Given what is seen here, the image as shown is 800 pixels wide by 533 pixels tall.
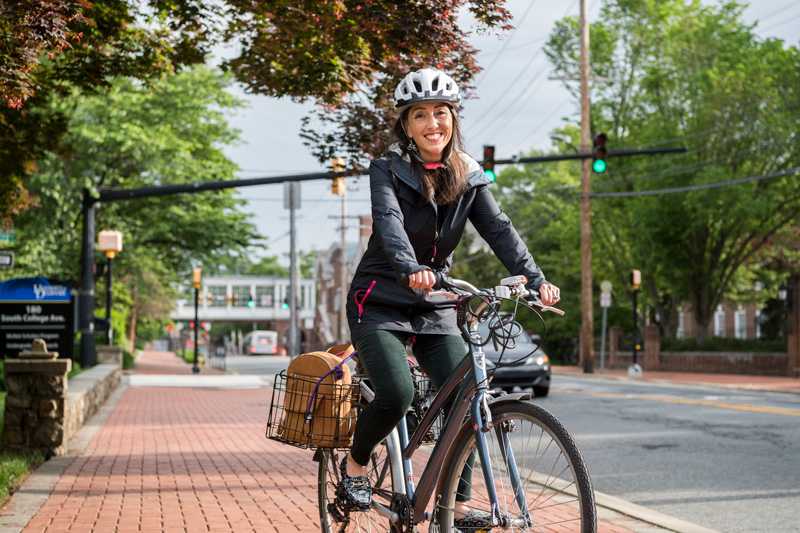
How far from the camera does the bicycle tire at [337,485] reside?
4.08 m

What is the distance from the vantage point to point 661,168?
33.9 metres

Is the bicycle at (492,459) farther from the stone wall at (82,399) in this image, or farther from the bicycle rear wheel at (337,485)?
the stone wall at (82,399)

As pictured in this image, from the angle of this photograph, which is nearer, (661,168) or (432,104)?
(432,104)

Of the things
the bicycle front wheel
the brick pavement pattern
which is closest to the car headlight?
the brick pavement pattern

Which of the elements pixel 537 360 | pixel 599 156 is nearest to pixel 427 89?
pixel 537 360

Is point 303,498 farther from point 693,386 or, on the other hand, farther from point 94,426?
point 693,386

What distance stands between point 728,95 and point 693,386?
12.1m

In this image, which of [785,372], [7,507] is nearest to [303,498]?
[7,507]

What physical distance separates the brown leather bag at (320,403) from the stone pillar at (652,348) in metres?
34.1

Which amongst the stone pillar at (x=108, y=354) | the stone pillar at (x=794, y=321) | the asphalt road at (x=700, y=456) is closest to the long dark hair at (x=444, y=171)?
the asphalt road at (x=700, y=456)

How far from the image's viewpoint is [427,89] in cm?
379

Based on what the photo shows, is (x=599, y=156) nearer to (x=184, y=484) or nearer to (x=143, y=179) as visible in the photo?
(x=184, y=484)

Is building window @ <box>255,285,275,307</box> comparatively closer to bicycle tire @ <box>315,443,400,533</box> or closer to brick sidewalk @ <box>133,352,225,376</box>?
brick sidewalk @ <box>133,352,225,376</box>

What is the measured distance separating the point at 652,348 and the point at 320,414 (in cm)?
3442
